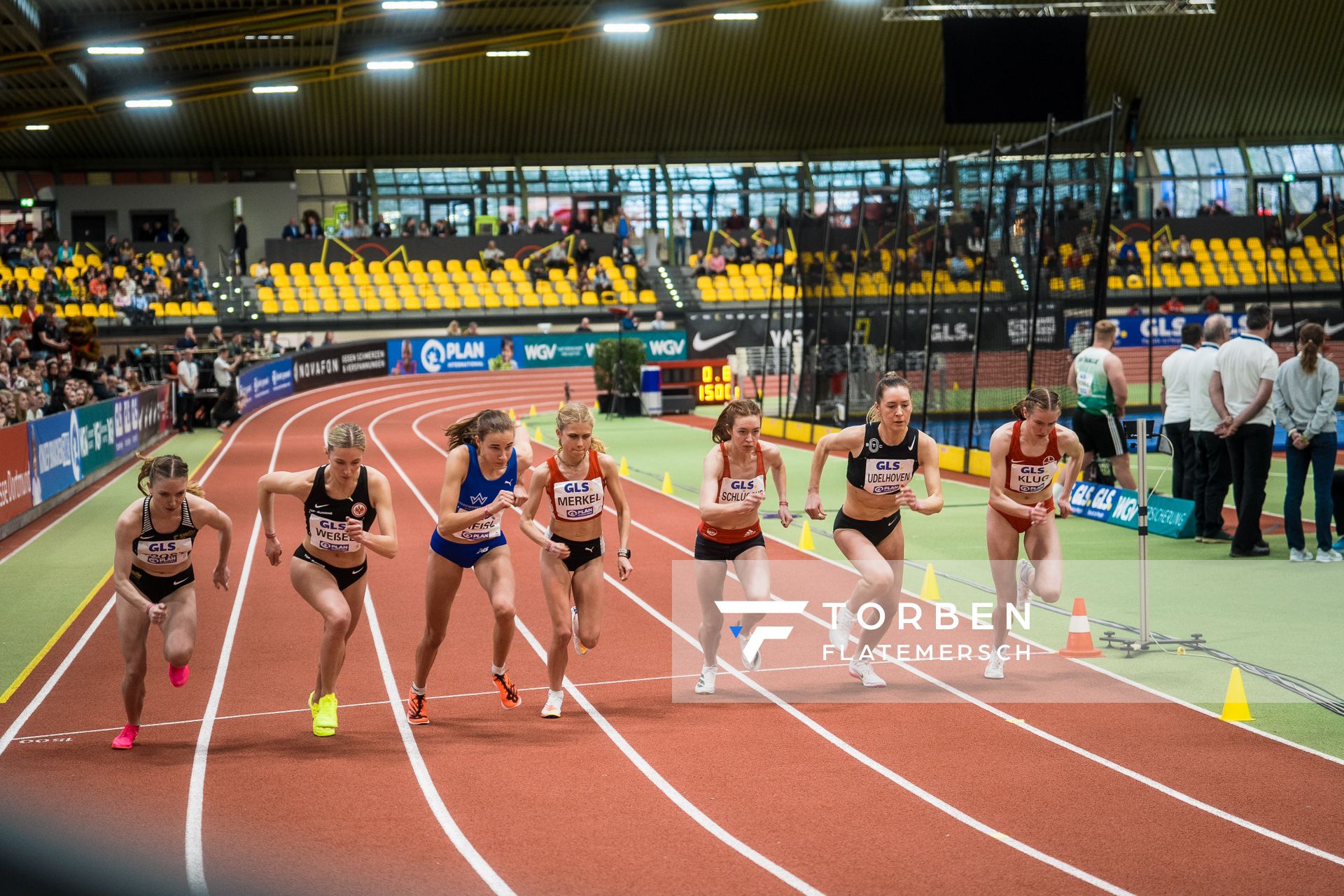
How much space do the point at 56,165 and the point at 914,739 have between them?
47.5 meters

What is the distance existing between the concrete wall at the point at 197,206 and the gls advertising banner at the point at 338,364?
8549 millimetres

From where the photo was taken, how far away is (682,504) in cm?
1731

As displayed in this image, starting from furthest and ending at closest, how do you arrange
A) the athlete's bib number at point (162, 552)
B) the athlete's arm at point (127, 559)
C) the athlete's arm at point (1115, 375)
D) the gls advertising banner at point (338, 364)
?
the gls advertising banner at point (338, 364)
the athlete's arm at point (1115, 375)
the athlete's bib number at point (162, 552)
the athlete's arm at point (127, 559)

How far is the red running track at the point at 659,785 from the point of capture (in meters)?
5.47

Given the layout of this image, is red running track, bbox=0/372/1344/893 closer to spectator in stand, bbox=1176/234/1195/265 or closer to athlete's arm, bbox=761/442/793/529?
athlete's arm, bbox=761/442/793/529

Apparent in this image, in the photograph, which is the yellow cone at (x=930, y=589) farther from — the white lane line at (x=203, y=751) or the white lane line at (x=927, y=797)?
the white lane line at (x=203, y=751)

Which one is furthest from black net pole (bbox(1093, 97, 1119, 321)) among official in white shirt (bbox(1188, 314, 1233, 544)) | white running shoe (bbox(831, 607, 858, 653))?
white running shoe (bbox(831, 607, 858, 653))

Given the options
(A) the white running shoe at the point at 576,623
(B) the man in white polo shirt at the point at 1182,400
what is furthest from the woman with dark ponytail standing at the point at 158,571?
(B) the man in white polo shirt at the point at 1182,400

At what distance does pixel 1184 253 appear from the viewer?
4466 cm

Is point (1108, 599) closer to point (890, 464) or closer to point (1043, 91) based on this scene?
point (890, 464)

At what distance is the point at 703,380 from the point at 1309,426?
2165 centimetres

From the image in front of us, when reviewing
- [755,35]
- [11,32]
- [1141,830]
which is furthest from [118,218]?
[1141,830]

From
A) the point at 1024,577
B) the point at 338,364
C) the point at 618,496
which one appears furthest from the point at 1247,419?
the point at 338,364

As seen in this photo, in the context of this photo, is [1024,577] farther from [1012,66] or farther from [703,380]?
[1012,66]
